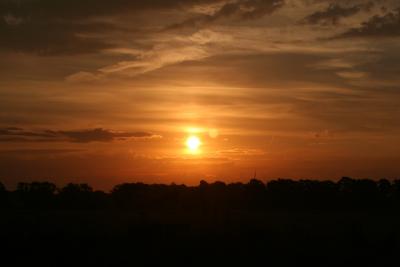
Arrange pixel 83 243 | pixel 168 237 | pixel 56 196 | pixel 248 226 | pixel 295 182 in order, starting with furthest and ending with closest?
pixel 295 182 → pixel 56 196 → pixel 248 226 → pixel 168 237 → pixel 83 243

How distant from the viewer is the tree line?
2625 inches

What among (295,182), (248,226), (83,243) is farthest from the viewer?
(295,182)

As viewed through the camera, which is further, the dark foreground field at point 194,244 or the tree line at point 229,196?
the tree line at point 229,196

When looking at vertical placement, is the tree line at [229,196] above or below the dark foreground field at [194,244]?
above

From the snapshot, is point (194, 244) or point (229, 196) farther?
point (229, 196)

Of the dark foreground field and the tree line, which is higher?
the tree line

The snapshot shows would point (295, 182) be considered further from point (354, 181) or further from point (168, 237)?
point (168, 237)

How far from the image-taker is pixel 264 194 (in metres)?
75.0

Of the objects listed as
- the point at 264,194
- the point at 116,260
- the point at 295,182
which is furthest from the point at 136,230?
the point at 295,182

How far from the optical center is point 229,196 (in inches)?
2975

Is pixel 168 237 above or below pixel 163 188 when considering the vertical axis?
below

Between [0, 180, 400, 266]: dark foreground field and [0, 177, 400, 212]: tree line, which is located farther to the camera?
[0, 177, 400, 212]: tree line

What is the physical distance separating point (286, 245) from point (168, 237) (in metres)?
5.52

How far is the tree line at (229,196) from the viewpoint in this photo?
219 feet
